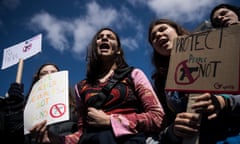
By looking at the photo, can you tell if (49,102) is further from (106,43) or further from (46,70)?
(46,70)

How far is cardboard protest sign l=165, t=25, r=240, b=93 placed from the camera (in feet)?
3.82

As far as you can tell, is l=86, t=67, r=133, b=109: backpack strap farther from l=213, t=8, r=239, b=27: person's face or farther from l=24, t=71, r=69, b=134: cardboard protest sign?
l=213, t=8, r=239, b=27: person's face

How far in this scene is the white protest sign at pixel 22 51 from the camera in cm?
277

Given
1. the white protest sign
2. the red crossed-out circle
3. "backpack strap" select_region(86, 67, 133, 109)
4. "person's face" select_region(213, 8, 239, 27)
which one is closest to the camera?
the red crossed-out circle

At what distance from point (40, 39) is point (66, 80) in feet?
4.64

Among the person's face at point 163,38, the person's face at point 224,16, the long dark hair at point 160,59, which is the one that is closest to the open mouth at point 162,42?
the person's face at point 163,38

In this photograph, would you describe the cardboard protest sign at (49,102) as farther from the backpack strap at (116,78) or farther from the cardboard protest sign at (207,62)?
the cardboard protest sign at (207,62)

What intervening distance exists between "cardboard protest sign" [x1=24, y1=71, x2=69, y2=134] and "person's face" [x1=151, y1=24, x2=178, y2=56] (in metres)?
0.74

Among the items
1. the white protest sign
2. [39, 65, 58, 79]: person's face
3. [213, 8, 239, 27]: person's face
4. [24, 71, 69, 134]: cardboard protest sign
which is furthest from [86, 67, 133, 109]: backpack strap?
the white protest sign

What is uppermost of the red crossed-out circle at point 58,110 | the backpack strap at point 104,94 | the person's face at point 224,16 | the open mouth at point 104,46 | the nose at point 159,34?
the person's face at point 224,16

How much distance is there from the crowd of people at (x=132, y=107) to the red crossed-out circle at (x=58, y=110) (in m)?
0.09

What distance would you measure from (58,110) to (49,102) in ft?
0.37

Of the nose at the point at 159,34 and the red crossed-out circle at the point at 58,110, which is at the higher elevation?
the nose at the point at 159,34

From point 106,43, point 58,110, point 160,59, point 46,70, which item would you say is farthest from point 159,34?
point 46,70
